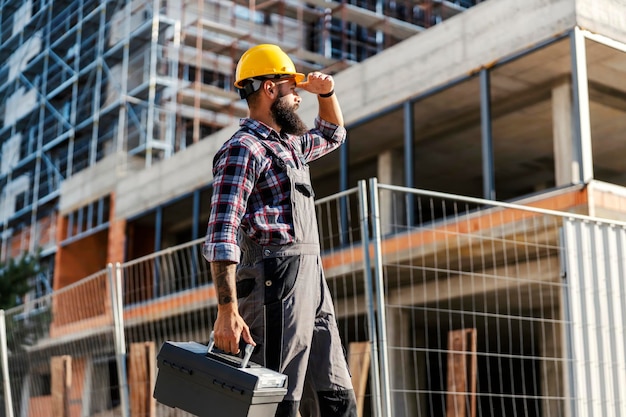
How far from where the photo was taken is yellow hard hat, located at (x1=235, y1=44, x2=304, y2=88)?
12.1 feet

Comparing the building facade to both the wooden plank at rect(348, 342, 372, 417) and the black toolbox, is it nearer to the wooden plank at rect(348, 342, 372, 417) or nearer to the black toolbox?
the wooden plank at rect(348, 342, 372, 417)

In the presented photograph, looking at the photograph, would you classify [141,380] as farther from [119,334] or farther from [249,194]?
[249,194]

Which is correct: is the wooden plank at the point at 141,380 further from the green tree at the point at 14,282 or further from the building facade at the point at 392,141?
the green tree at the point at 14,282

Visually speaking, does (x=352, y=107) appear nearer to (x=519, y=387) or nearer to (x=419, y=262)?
(x=419, y=262)

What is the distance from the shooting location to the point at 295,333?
3.43 metres

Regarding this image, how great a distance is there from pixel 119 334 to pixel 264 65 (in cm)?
451

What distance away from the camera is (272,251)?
3500 millimetres

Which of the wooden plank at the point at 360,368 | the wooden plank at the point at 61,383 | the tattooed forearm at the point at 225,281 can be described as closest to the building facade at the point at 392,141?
the wooden plank at the point at 61,383

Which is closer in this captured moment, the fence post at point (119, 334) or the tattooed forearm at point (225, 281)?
the tattooed forearm at point (225, 281)

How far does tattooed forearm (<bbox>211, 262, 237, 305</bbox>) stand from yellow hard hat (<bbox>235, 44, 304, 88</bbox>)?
0.80m

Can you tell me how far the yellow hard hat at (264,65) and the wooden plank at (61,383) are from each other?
236 inches

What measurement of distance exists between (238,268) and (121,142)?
30747 millimetres

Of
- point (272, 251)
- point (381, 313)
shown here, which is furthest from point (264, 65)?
point (381, 313)

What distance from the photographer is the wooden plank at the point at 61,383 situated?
9008mm
